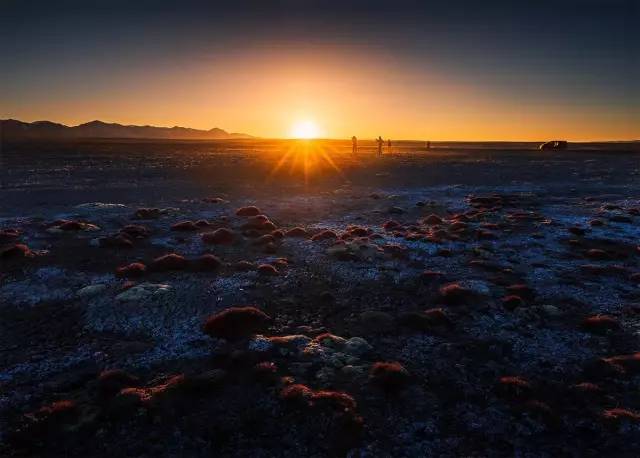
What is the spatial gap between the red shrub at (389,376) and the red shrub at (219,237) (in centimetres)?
1889

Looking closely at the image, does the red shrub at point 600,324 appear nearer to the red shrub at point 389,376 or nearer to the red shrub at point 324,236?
the red shrub at point 389,376

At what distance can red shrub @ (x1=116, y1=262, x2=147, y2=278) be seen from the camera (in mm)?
23625

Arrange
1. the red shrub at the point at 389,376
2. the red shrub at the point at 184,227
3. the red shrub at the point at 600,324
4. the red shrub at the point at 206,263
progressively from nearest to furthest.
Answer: the red shrub at the point at 389,376 → the red shrub at the point at 600,324 → the red shrub at the point at 206,263 → the red shrub at the point at 184,227

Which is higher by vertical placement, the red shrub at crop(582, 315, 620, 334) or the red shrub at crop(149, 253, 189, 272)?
the red shrub at crop(149, 253, 189, 272)

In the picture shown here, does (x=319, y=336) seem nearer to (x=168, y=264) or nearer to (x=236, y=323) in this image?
(x=236, y=323)

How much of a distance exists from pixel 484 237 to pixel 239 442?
2621 centimetres

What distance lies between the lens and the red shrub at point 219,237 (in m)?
31.0

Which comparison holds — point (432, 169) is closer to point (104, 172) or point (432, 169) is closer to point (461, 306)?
point (104, 172)

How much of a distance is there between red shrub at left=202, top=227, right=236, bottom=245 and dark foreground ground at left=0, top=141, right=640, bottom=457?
14cm

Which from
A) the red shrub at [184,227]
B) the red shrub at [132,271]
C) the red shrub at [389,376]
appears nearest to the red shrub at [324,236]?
the red shrub at [184,227]

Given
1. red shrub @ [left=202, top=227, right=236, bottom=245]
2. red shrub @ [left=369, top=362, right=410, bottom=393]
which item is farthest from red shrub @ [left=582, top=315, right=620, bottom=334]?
red shrub @ [left=202, top=227, right=236, bottom=245]

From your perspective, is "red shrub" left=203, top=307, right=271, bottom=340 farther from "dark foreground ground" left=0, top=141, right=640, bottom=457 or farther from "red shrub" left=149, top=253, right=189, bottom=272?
"red shrub" left=149, top=253, right=189, bottom=272

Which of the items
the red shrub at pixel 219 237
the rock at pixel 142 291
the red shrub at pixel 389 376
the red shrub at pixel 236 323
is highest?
the red shrub at pixel 219 237

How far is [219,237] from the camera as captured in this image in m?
31.5
